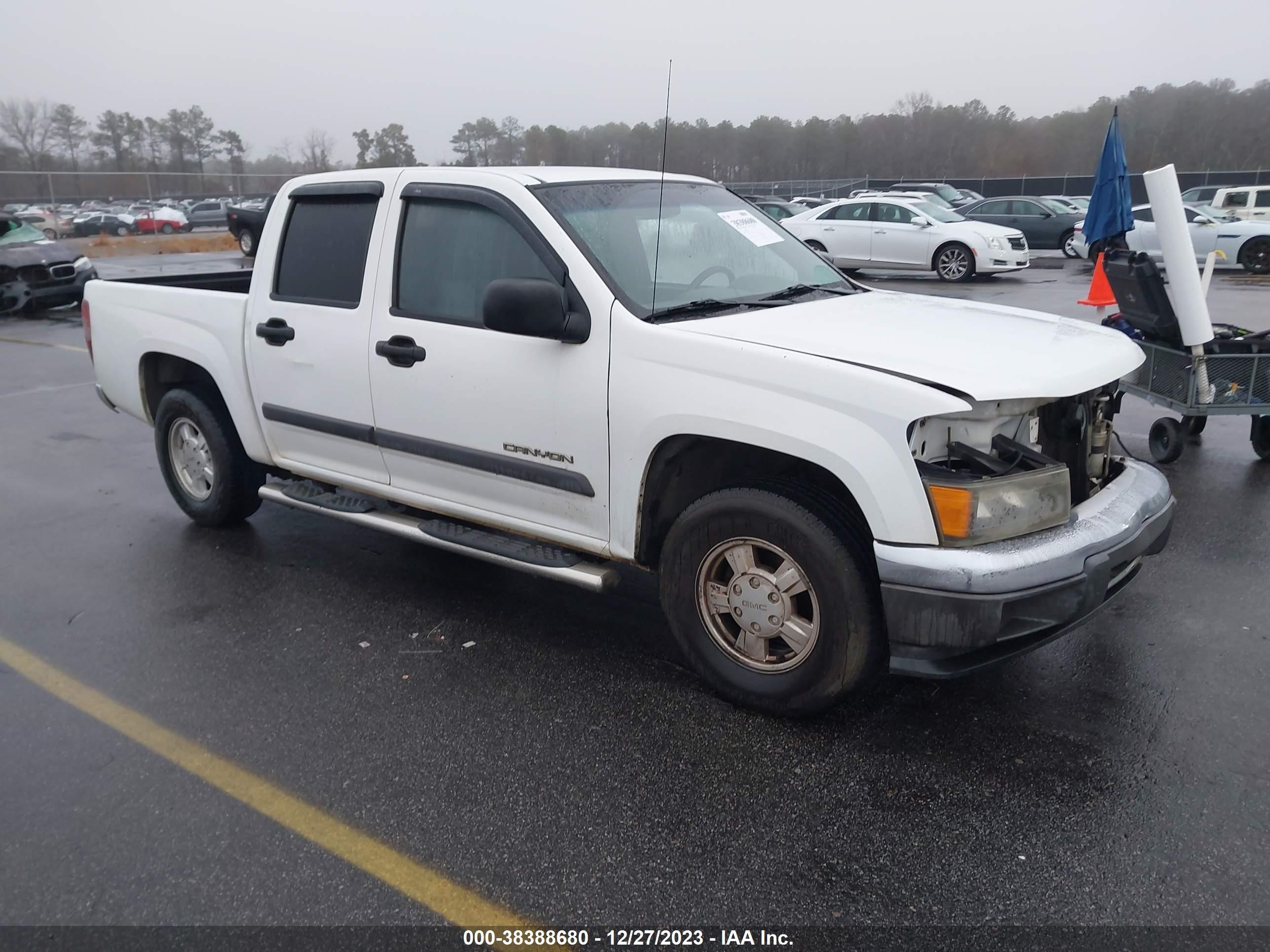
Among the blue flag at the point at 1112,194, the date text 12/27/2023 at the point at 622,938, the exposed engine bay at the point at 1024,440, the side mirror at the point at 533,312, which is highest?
the blue flag at the point at 1112,194

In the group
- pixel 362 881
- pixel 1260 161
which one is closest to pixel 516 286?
pixel 362 881

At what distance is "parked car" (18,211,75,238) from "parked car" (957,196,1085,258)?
2477 cm

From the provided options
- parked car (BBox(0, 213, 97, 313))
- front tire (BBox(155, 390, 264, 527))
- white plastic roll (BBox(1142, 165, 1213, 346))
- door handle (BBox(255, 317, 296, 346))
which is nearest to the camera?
door handle (BBox(255, 317, 296, 346))

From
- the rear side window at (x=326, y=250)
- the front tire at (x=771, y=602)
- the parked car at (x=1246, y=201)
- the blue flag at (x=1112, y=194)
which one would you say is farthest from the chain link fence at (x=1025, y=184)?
the front tire at (x=771, y=602)

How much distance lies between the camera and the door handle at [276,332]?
4.73m

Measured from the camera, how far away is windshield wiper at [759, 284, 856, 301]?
420cm

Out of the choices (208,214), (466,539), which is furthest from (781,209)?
(208,214)

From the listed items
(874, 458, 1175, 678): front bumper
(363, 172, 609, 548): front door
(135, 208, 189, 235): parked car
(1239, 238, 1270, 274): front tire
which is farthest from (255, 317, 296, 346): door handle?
(135, 208, 189, 235): parked car

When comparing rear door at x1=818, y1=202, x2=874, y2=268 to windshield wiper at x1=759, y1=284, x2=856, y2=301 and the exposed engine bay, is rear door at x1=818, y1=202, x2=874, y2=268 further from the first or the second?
the exposed engine bay

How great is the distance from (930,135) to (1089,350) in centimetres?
6712

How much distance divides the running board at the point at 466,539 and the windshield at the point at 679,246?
104 cm

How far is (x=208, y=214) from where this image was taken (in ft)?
123

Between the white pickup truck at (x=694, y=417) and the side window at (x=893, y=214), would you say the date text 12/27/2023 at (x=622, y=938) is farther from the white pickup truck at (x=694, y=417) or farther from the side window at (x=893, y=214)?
the side window at (x=893, y=214)

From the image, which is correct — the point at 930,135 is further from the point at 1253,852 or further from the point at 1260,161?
the point at 1253,852
